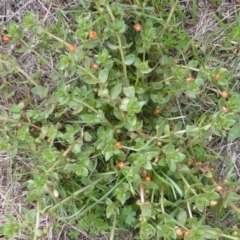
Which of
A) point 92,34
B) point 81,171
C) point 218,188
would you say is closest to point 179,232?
point 218,188

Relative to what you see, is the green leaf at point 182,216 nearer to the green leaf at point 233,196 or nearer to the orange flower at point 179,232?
the orange flower at point 179,232

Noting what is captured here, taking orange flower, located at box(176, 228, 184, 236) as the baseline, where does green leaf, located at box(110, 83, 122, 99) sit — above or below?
above

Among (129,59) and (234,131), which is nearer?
(129,59)

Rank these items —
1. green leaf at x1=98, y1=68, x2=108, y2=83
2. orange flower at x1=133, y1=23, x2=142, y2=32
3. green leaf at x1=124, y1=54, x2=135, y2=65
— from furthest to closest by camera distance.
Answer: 1. orange flower at x1=133, y1=23, x2=142, y2=32
2. green leaf at x1=124, y1=54, x2=135, y2=65
3. green leaf at x1=98, y1=68, x2=108, y2=83

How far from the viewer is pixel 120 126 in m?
2.35

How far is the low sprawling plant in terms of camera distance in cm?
221

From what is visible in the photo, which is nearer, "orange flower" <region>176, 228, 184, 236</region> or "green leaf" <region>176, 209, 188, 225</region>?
"orange flower" <region>176, 228, 184, 236</region>

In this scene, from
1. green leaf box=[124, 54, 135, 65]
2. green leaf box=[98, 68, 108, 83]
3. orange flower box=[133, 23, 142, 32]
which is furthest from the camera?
orange flower box=[133, 23, 142, 32]

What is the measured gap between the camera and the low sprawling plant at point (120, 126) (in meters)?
2.21

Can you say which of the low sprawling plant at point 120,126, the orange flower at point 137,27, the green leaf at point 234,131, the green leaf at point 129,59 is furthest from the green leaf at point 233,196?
the orange flower at point 137,27

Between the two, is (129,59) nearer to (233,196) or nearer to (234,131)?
(234,131)

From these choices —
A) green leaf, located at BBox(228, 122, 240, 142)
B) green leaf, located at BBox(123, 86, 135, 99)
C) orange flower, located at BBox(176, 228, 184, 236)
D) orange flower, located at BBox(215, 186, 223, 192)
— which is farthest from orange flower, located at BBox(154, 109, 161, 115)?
orange flower, located at BBox(176, 228, 184, 236)

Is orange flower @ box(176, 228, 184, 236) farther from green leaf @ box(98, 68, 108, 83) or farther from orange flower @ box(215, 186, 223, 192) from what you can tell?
green leaf @ box(98, 68, 108, 83)

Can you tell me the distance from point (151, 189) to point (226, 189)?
0.37 m
